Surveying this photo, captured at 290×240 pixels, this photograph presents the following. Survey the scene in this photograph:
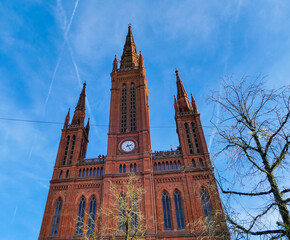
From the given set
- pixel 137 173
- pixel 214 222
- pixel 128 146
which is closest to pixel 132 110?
pixel 128 146

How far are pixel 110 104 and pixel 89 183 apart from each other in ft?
45.5

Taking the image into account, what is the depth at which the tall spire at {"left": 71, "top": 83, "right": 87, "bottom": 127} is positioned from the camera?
3692cm

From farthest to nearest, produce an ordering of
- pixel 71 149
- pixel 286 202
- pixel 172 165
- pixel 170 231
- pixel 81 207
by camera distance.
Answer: pixel 71 149 → pixel 172 165 → pixel 81 207 → pixel 170 231 → pixel 286 202

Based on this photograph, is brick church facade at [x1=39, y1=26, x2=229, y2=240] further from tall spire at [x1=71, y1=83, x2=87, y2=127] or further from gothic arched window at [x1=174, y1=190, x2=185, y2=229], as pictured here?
tall spire at [x1=71, y1=83, x2=87, y2=127]

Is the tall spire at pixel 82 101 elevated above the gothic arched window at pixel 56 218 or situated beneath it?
elevated above

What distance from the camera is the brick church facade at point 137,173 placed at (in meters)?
24.5

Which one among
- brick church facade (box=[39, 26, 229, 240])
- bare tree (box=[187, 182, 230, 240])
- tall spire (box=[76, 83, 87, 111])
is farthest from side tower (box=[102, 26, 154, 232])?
bare tree (box=[187, 182, 230, 240])

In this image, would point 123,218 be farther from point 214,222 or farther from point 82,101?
point 82,101

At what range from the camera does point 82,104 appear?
4169 cm

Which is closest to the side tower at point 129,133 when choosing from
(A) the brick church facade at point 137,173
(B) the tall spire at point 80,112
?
(A) the brick church facade at point 137,173

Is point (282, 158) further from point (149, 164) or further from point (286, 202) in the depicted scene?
point (149, 164)

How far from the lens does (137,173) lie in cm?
2809

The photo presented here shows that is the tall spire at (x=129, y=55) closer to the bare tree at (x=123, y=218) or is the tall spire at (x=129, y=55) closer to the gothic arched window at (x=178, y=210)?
the bare tree at (x=123, y=218)

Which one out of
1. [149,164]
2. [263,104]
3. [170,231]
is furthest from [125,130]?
[263,104]
